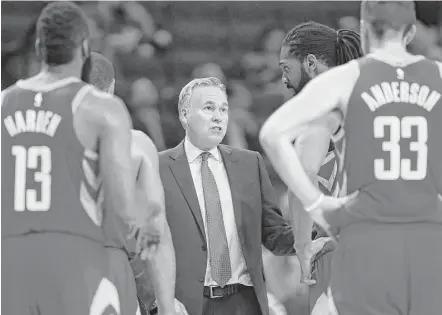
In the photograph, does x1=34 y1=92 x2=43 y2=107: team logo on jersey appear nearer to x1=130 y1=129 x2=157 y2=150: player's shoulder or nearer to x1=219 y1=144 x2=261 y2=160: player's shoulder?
x1=130 y1=129 x2=157 y2=150: player's shoulder

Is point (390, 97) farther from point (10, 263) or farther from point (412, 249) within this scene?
point (10, 263)

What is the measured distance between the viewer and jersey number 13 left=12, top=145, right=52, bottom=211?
3.17 m

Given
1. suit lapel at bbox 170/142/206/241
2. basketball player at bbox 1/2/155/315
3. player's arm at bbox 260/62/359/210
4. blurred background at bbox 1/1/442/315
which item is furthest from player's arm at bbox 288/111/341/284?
blurred background at bbox 1/1/442/315

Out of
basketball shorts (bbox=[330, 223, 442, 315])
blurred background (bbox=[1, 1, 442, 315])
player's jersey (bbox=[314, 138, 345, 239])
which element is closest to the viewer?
basketball shorts (bbox=[330, 223, 442, 315])

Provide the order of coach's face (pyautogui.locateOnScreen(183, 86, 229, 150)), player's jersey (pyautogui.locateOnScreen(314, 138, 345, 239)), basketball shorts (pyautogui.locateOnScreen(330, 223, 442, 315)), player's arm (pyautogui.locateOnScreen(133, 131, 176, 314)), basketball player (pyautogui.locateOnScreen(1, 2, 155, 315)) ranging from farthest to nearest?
coach's face (pyautogui.locateOnScreen(183, 86, 229, 150)), player's jersey (pyautogui.locateOnScreen(314, 138, 345, 239)), player's arm (pyautogui.locateOnScreen(133, 131, 176, 314)), basketball player (pyautogui.locateOnScreen(1, 2, 155, 315)), basketball shorts (pyautogui.locateOnScreen(330, 223, 442, 315))

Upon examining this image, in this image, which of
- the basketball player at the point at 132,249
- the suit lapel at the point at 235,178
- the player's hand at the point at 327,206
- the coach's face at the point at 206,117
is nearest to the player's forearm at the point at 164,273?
the basketball player at the point at 132,249

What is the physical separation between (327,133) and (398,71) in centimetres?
40

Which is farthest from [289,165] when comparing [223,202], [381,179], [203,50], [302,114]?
[203,50]

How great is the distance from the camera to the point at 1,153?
3240 millimetres

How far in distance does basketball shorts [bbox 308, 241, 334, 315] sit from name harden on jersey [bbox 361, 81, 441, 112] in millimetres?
1002

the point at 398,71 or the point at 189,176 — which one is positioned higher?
the point at 398,71

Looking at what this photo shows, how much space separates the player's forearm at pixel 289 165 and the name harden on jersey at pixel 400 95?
330mm

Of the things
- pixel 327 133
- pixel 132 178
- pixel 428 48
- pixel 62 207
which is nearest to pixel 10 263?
pixel 62 207

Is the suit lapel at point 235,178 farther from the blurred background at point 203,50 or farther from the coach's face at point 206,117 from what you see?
the blurred background at point 203,50
